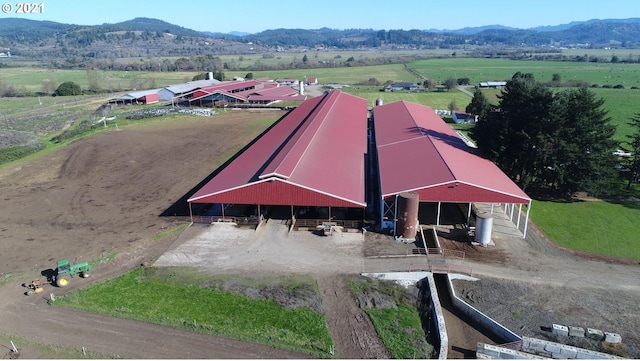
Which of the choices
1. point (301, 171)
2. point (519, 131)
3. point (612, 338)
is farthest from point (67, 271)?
point (519, 131)

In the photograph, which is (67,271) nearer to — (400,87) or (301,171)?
(301,171)

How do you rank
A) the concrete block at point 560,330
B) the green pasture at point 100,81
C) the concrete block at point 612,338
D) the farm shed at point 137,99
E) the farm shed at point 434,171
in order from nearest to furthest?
the concrete block at point 612,338 < the concrete block at point 560,330 < the farm shed at point 434,171 < the farm shed at point 137,99 < the green pasture at point 100,81

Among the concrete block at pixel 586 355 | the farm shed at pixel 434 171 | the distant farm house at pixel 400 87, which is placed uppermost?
the distant farm house at pixel 400 87

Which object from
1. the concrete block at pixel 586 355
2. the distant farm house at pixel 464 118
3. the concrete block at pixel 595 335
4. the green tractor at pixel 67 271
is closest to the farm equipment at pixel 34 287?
the green tractor at pixel 67 271

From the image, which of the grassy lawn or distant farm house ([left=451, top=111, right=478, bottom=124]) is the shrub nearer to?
distant farm house ([left=451, top=111, right=478, bottom=124])

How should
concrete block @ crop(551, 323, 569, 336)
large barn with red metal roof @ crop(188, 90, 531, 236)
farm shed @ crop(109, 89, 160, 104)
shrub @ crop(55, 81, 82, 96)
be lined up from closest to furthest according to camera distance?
concrete block @ crop(551, 323, 569, 336), large barn with red metal roof @ crop(188, 90, 531, 236), farm shed @ crop(109, 89, 160, 104), shrub @ crop(55, 81, 82, 96)

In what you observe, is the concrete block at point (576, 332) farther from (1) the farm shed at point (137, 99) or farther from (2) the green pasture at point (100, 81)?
(2) the green pasture at point (100, 81)

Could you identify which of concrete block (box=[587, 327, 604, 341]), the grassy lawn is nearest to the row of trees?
concrete block (box=[587, 327, 604, 341])
